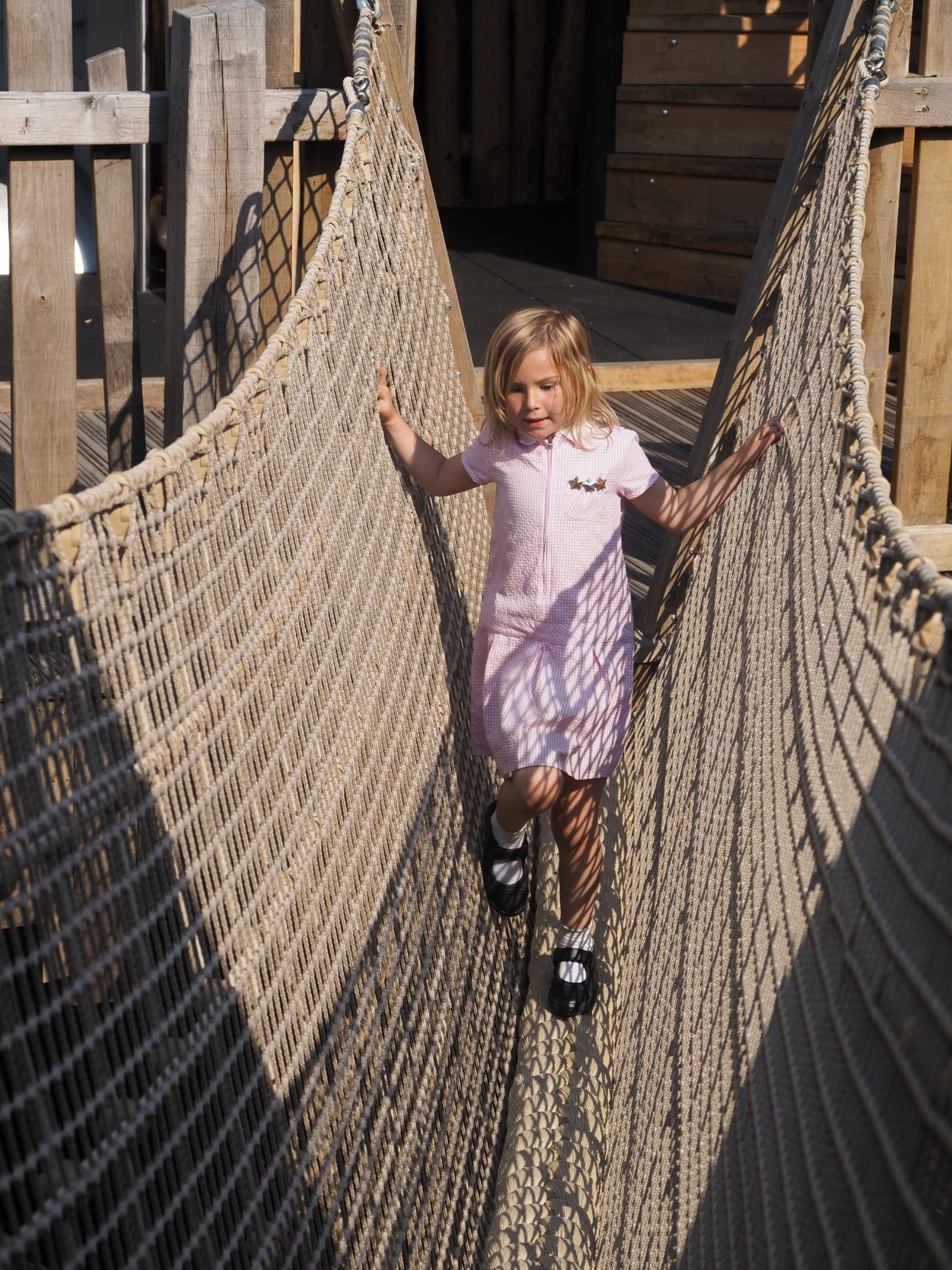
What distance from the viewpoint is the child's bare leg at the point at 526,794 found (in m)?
1.76

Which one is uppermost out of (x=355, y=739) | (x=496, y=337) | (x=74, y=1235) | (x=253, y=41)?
(x=253, y=41)

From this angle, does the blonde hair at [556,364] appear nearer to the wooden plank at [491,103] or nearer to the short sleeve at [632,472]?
the short sleeve at [632,472]

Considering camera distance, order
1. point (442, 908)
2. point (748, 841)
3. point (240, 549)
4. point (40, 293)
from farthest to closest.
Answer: point (40, 293), point (442, 908), point (748, 841), point (240, 549)

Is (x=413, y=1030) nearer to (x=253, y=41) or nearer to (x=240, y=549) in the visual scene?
(x=240, y=549)

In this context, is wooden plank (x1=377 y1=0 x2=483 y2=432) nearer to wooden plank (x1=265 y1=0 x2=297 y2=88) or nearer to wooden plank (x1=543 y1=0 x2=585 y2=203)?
wooden plank (x1=265 y1=0 x2=297 y2=88)

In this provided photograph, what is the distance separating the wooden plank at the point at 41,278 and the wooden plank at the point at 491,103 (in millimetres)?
5635

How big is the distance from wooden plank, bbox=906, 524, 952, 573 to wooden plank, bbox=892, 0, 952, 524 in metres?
0.07

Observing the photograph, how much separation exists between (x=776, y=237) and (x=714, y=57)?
154 inches

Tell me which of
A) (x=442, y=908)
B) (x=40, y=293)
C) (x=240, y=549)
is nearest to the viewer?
(x=240, y=549)

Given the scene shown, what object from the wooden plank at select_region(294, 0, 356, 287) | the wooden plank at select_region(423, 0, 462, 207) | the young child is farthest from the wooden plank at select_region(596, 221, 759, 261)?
the young child

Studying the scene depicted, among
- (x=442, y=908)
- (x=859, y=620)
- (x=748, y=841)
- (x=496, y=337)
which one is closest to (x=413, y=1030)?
(x=442, y=908)

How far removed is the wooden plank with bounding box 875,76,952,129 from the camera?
2.13 m

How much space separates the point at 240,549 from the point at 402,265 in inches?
31.8

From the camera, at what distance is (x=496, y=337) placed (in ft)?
5.80
